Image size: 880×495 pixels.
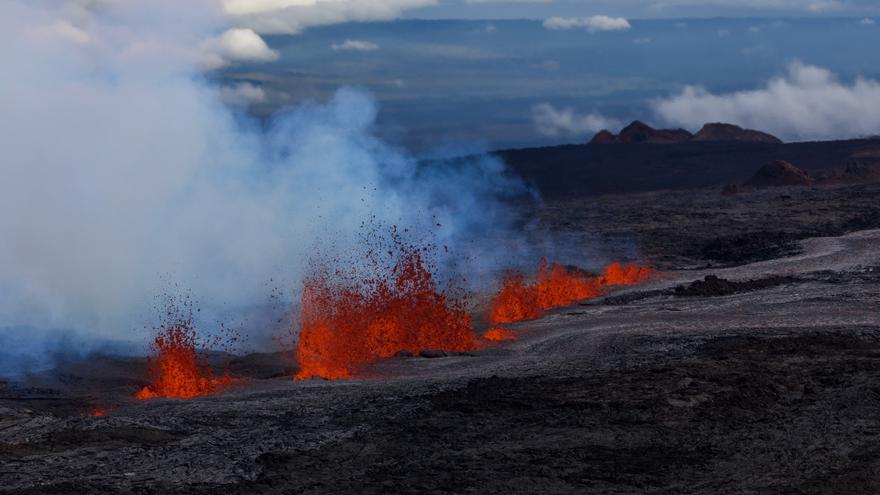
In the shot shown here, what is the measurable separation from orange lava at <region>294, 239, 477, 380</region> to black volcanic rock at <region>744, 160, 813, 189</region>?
4880 cm

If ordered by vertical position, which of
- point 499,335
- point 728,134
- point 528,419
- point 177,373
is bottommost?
point 528,419

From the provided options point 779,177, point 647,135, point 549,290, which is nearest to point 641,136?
point 647,135

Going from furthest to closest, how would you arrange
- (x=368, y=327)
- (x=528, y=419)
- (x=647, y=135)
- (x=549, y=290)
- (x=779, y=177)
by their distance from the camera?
1. (x=647, y=135)
2. (x=779, y=177)
3. (x=549, y=290)
4. (x=368, y=327)
5. (x=528, y=419)

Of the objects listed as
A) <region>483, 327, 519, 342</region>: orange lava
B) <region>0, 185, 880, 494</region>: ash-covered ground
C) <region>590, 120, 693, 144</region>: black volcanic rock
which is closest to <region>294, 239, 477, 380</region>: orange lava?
<region>483, 327, 519, 342</region>: orange lava

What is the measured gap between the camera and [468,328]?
2347cm

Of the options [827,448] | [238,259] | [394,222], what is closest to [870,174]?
[394,222]

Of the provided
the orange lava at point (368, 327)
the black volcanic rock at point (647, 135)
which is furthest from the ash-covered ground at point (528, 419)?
the black volcanic rock at point (647, 135)

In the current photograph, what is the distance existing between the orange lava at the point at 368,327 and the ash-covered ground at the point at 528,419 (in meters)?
0.86

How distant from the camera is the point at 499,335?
944 inches

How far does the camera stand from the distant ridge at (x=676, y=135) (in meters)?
106

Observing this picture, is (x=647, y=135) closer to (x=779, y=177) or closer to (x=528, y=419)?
(x=779, y=177)

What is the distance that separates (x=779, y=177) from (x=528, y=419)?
194 feet

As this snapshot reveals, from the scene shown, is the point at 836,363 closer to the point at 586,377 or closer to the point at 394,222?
the point at 586,377

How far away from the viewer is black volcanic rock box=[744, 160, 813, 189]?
227ft
